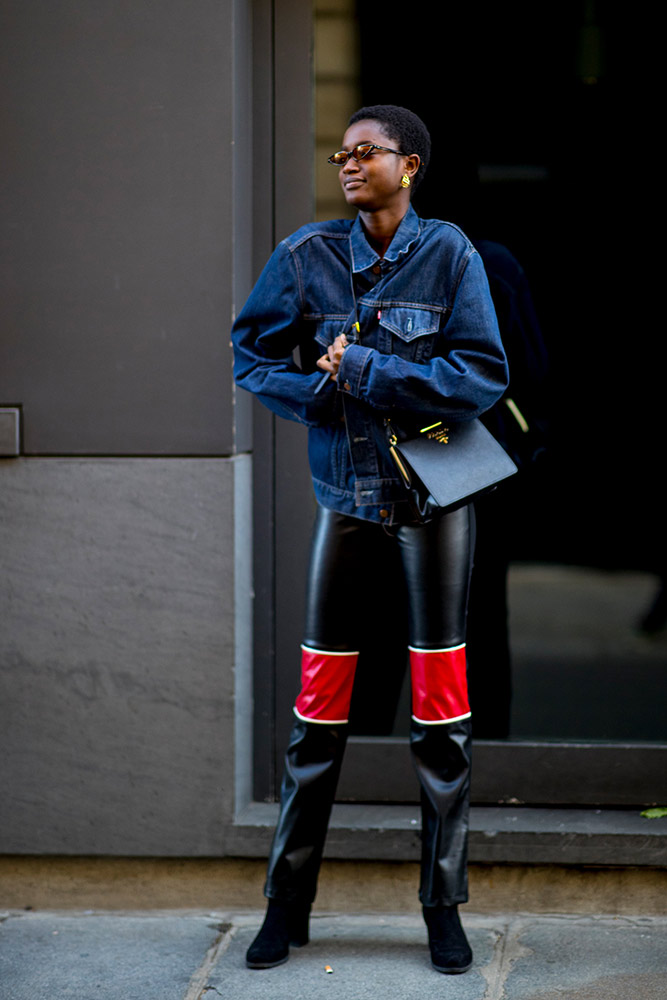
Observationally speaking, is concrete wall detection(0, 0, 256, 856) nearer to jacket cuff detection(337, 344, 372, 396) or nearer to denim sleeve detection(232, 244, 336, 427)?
denim sleeve detection(232, 244, 336, 427)

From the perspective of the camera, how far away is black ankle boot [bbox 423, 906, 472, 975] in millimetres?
3287

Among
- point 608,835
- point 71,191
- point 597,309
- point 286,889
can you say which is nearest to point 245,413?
point 71,191

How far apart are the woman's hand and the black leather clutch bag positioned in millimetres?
198

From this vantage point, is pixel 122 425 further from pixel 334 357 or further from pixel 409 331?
pixel 409 331

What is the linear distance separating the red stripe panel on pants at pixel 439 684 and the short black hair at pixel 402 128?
4.25 ft

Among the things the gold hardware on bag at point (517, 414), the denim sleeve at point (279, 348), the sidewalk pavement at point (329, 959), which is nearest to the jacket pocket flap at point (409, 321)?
the denim sleeve at point (279, 348)

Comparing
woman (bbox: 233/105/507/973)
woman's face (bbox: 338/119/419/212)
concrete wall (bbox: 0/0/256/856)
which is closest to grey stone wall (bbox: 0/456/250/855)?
concrete wall (bbox: 0/0/256/856)

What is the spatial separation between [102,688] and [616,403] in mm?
1975

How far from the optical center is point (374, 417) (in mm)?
3109

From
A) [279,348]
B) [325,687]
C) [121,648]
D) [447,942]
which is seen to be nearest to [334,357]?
[279,348]

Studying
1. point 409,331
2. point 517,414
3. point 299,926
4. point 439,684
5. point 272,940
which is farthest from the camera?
point 517,414

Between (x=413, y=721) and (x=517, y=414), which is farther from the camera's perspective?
(x=517, y=414)

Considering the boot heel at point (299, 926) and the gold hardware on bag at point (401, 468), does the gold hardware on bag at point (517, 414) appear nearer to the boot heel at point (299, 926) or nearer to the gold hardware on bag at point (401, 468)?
the gold hardware on bag at point (401, 468)

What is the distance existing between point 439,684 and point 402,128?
1462 millimetres
